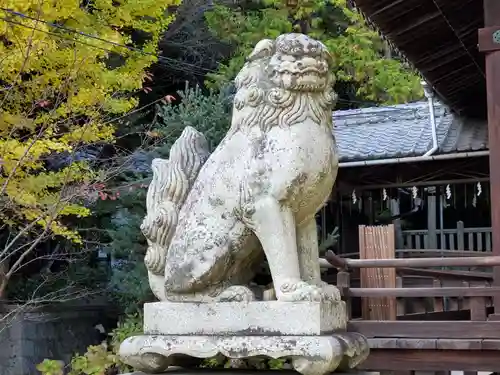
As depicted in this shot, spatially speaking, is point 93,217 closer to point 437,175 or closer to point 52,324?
point 52,324

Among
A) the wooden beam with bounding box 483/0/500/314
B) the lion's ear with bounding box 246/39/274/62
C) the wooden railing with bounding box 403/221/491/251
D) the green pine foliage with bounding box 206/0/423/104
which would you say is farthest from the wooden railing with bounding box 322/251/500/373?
the green pine foliage with bounding box 206/0/423/104

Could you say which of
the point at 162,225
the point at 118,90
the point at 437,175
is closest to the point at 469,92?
the point at 437,175

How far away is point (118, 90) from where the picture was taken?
29.2 feet

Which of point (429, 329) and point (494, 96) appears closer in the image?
point (429, 329)

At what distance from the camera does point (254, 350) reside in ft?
11.1

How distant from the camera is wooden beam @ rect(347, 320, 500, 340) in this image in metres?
6.43

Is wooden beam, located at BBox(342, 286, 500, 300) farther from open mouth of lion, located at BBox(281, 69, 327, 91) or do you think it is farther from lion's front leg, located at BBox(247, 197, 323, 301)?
open mouth of lion, located at BBox(281, 69, 327, 91)

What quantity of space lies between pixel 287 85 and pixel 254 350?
123cm

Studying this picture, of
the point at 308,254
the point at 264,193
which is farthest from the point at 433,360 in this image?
the point at 264,193

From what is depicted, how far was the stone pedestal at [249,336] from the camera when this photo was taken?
330 centimetres

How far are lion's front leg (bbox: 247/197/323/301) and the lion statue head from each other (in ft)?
1.34

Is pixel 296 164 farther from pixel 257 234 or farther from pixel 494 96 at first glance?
pixel 494 96

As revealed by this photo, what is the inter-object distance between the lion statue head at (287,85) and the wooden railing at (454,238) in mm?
10031

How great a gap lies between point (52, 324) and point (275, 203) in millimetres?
9038
